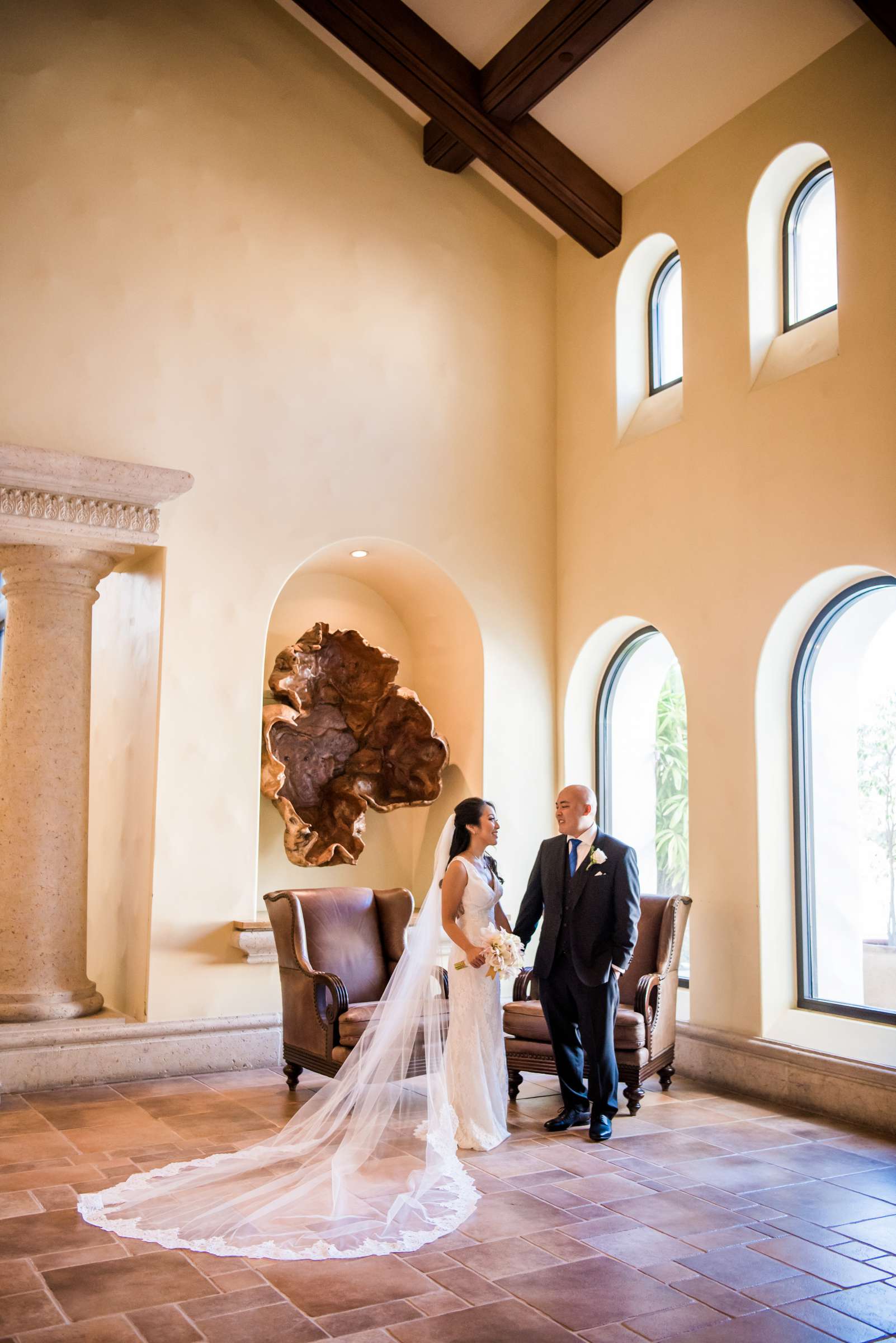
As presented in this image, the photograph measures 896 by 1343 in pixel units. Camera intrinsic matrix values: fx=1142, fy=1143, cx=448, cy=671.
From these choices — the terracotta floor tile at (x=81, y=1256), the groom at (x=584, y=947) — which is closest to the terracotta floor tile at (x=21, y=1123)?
the terracotta floor tile at (x=81, y=1256)

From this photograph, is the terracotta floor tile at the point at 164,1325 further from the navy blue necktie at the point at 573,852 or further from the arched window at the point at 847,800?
the arched window at the point at 847,800

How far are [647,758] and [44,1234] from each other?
19.8 feet

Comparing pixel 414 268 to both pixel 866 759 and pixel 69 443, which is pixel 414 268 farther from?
pixel 866 759

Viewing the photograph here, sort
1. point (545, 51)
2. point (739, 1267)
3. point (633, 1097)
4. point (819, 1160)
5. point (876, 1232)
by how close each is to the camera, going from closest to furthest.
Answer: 1. point (739, 1267)
2. point (876, 1232)
3. point (819, 1160)
4. point (633, 1097)
5. point (545, 51)

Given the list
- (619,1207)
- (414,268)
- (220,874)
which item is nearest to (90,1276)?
(619,1207)

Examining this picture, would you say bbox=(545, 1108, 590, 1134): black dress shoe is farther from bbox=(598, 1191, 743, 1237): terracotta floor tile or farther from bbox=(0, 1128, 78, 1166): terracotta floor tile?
bbox=(0, 1128, 78, 1166): terracotta floor tile

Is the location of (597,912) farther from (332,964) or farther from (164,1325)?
(164,1325)

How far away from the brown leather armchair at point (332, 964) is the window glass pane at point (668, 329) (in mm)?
4601

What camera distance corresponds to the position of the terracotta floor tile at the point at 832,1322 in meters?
3.66

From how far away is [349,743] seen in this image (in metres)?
9.40

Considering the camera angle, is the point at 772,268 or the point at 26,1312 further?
the point at 772,268

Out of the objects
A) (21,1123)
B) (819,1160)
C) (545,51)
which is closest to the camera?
(819,1160)

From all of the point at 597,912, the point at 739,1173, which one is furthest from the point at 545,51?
the point at 739,1173

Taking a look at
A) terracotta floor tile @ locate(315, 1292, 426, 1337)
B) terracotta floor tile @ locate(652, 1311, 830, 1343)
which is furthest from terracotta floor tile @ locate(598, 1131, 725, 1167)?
terracotta floor tile @ locate(315, 1292, 426, 1337)
